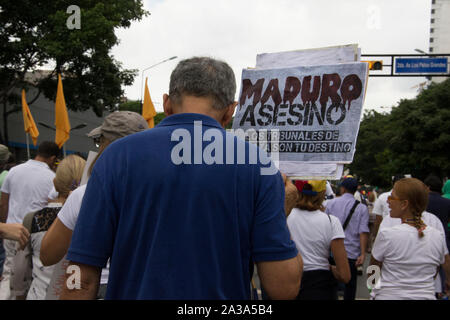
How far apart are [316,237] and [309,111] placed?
1392 millimetres

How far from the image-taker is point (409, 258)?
3400 mm

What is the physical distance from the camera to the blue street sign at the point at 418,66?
17.5 metres

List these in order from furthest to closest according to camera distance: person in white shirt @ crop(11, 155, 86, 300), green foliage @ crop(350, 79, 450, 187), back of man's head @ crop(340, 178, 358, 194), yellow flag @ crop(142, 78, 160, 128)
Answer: green foliage @ crop(350, 79, 450, 187) → yellow flag @ crop(142, 78, 160, 128) → back of man's head @ crop(340, 178, 358, 194) → person in white shirt @ crop(11, 155, 86, 300)

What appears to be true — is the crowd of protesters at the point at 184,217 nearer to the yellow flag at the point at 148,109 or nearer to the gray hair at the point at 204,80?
the gray hair at the point at 204,80

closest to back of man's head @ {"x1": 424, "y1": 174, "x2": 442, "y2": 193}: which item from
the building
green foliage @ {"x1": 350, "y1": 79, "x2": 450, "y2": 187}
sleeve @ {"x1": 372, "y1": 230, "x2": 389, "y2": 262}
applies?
sleeve @ {"x1": 372, "y1": 230, "x2": 389, "y2": 262}

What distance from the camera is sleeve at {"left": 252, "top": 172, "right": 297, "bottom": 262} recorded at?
5.69 feet

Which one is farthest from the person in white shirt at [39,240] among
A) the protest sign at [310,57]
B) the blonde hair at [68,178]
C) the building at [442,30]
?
the building at [442,30]

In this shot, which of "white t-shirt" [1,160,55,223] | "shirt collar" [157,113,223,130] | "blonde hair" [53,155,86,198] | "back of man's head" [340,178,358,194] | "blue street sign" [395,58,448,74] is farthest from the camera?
"blue street sign" [395,58,448,74]

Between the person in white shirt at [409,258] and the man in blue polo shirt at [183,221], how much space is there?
1.90 metres

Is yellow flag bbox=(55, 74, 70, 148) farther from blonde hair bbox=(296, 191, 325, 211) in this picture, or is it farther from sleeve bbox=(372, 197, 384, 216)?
blonde hair bbox=(296, 191, 325, 211)

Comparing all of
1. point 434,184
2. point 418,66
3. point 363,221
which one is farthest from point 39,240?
point 418,66

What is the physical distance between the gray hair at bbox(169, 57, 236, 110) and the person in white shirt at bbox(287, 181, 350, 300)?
2402mm
